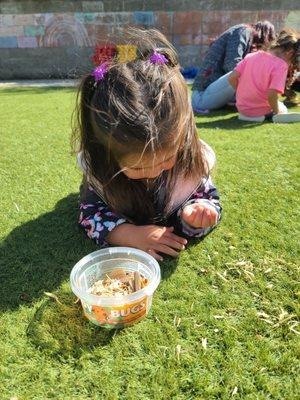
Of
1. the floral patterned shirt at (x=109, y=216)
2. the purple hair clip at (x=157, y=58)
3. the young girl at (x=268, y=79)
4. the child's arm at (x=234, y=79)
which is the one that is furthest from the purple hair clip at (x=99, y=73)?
the child's arm at (x=234, y=79)

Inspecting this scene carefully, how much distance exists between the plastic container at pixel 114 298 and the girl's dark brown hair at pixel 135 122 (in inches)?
10.7

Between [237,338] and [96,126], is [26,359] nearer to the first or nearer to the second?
[237,338]

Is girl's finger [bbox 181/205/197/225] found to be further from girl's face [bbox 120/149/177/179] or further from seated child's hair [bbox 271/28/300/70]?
seated child's hair [bbox 271/28/300/70]

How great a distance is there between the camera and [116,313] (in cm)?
134

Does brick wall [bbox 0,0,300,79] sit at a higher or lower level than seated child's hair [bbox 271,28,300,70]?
lower

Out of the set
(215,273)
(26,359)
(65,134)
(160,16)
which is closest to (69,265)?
(26,359)

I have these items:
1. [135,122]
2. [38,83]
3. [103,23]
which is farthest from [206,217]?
[103,23]

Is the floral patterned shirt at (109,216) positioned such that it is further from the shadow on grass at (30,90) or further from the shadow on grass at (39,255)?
the shadow on grass at (30,90)

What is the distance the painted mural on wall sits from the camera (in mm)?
8695

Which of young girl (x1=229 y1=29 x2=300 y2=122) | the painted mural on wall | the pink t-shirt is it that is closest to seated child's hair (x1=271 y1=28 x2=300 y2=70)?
young girl (x1=229 y1=29 x2=300 y2=122)

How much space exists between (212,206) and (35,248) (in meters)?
0.82

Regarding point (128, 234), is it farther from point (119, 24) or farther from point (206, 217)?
point (119, 24)

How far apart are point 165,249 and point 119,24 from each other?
8063mm

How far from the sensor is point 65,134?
12.7 feet
